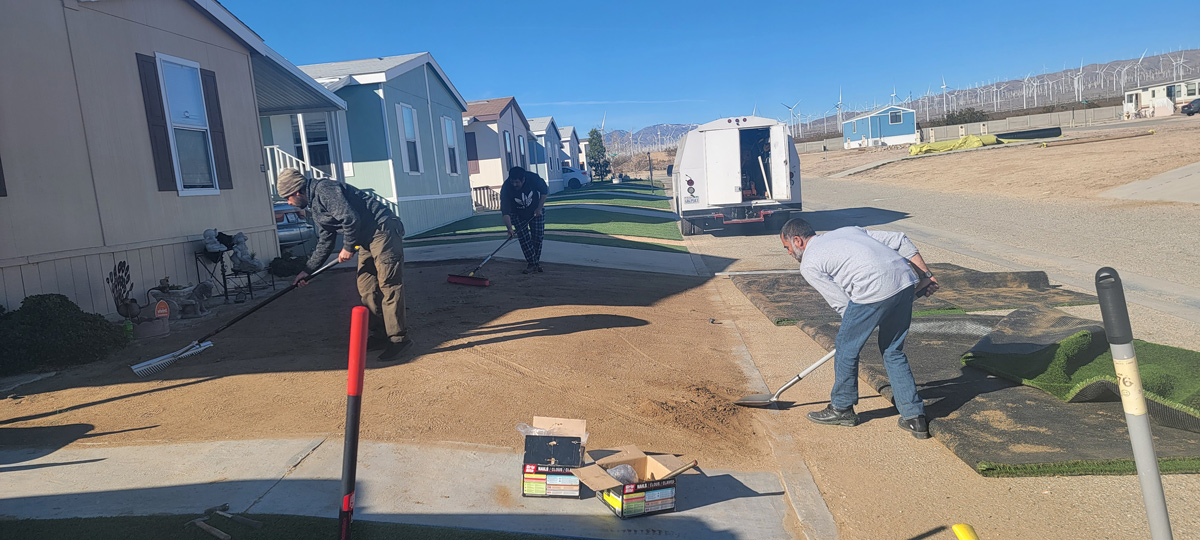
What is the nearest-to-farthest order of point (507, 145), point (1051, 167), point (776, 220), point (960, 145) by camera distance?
point (776, 220) → point (1051, 167) → point (507, 145) → point (960, 145)

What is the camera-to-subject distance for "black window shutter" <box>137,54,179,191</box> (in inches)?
343

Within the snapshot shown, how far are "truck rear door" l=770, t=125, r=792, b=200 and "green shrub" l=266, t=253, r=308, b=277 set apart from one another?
10.9 m

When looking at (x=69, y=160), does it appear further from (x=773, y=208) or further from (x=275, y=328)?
(x=773, y=208)

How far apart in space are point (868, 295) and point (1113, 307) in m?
2.61

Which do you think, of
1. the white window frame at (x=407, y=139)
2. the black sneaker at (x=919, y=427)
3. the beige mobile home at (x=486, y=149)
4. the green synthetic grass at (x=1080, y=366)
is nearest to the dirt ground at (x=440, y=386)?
the black sneaker at (x=919, y=427)

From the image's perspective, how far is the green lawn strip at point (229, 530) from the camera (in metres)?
3.22

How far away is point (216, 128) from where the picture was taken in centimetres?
991

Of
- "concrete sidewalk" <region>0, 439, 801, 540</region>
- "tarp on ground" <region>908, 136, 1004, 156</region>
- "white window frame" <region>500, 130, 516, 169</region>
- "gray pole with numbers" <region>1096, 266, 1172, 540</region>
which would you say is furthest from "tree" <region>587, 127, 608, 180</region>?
"gray pole with numbers" <region>1096, 266, 1172, 540</region>

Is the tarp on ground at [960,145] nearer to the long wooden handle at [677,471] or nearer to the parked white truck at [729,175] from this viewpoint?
the parked white truck at [729,175]

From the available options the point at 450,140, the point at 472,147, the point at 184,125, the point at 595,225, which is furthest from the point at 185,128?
the point at 472,147

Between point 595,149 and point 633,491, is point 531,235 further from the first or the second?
point 595,149

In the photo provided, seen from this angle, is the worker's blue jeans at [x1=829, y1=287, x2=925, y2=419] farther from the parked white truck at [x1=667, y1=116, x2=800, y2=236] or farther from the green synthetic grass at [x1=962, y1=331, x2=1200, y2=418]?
the parked white truck at [x1=667, y1=116, x2=800, y2=236]

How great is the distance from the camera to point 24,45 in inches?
278

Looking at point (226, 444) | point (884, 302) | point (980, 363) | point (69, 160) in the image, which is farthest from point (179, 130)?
point (980, 363)
